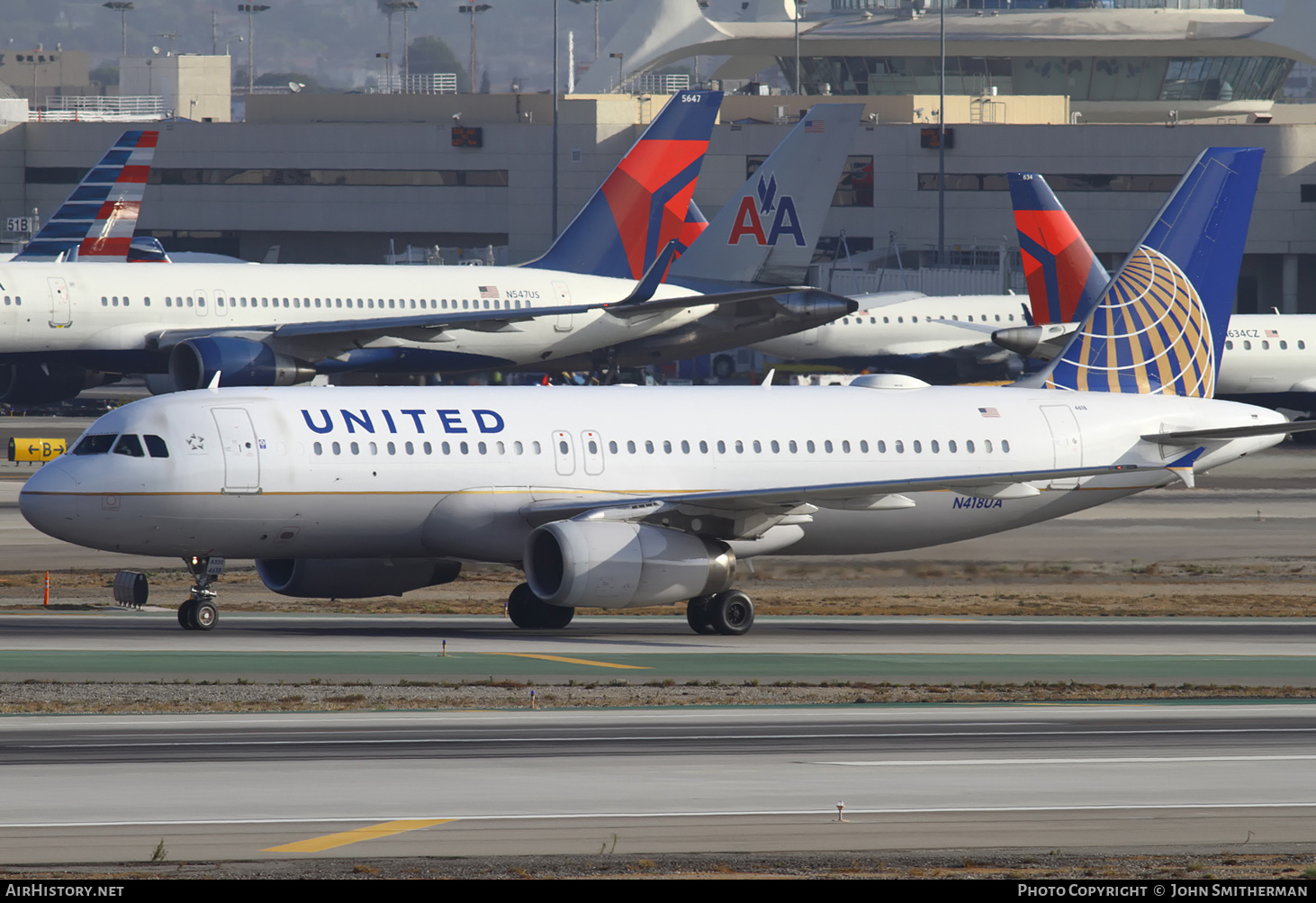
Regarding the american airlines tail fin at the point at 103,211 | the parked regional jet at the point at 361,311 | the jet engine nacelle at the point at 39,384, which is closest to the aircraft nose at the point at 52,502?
the parked regional jet at the point at 361,311

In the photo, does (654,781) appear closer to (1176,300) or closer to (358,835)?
(358,835)

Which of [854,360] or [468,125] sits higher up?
[468,125]

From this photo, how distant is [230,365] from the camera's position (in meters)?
59.9

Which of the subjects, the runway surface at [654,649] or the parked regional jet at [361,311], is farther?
the parked regional jet at [361,311]

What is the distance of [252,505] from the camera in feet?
104

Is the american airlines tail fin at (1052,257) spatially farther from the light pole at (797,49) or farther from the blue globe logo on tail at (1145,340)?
the light pole at (797,49)

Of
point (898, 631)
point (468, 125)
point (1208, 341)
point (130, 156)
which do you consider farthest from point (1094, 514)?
point (468, 125)

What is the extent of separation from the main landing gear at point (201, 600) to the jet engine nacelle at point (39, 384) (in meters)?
34.7

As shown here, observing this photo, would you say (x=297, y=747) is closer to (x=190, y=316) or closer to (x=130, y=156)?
(x=190, y=316)

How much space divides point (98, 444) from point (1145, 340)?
20.8m

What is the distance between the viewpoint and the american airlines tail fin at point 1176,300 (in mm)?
40000

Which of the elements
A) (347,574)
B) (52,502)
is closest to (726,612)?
(347,574)

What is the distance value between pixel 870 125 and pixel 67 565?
276 feet

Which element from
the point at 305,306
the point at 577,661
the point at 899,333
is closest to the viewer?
the point at 577,661
